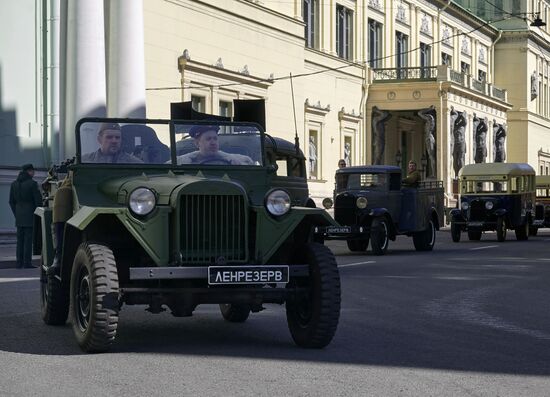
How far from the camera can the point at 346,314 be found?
12766 mm

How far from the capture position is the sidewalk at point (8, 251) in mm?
21938

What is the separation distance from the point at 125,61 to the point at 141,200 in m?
21.9

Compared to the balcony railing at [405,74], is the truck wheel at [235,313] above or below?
below

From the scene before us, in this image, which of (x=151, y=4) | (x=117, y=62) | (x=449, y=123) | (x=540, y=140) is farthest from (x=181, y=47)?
(x=540, y=140)

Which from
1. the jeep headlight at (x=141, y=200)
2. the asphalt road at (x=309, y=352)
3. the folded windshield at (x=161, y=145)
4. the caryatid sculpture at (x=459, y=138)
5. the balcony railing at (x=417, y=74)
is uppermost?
the balcony railing at (x=417, y=74)

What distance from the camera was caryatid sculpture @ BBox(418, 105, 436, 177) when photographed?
176 feet

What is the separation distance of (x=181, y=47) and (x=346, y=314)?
24447mm

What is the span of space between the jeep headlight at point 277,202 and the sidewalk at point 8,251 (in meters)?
12.9

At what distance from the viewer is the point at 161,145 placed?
34.6 ft

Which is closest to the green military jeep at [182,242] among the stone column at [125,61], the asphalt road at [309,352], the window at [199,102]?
the asphalt road at [309,352]

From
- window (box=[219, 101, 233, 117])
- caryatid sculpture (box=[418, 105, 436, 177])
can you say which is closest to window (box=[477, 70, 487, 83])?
caryatid sculpture (box=[418, 105, 436, 177])

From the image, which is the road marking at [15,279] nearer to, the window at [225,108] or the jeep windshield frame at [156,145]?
the jeep windshield frame at [156,145]

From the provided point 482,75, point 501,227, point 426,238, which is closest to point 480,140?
point 482,75

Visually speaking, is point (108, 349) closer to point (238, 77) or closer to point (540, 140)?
point (238, 77)
